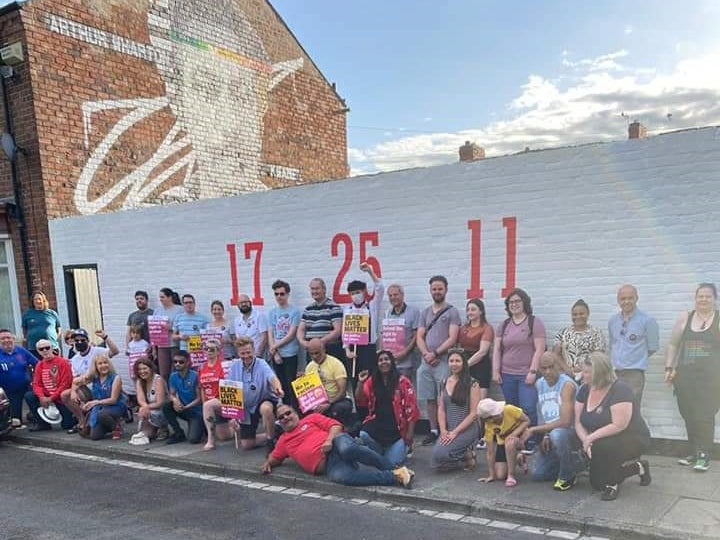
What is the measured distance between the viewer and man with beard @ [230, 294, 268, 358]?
26.3 ft

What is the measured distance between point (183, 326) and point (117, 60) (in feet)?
20.1

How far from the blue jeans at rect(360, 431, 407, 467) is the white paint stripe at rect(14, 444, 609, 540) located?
0.56m

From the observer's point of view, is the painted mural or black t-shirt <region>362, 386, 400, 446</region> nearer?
black t-shirt <region>362, 386, 400, 446</region>

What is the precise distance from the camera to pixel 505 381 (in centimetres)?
620

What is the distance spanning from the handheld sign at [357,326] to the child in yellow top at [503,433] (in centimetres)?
193

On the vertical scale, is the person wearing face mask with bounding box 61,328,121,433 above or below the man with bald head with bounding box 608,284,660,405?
below

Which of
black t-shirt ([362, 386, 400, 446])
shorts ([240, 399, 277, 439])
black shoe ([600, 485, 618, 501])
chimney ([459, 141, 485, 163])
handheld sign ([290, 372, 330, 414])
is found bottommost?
shorts ([240, 399, 277, 439])

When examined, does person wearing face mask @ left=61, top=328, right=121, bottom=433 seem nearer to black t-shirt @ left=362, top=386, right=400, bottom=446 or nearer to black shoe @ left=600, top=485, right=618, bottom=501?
black t-shirt @ left=362, top=386, right=400, bottom=446

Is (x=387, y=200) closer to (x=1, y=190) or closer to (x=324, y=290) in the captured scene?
(x=324, y=290)

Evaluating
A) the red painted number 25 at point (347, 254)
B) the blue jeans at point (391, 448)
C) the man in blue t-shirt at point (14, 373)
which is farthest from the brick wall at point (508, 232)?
the man in blue t-shirt at point (14, 373)

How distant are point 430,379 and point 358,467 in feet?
5.15

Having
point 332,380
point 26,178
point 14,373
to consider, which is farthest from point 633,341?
point 26,178

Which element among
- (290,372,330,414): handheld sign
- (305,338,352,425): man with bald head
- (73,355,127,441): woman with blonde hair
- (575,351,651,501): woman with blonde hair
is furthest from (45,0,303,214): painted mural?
(575,351,651,501): woman with blonde hair

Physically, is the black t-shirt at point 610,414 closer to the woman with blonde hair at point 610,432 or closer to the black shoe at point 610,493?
the woman with blonde hair at point 610,432
